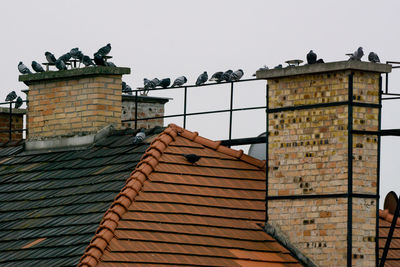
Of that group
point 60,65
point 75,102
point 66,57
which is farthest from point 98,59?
point 66,57

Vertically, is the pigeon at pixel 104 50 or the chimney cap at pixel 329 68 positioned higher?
the pigeon at pixel 104 50

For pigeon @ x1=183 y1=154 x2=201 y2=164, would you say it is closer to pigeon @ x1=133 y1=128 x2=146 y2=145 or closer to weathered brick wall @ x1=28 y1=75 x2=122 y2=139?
pigeon @ x1=133 y1=128 x2=146 y2=145

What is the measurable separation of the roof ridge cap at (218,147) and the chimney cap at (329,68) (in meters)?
1.99

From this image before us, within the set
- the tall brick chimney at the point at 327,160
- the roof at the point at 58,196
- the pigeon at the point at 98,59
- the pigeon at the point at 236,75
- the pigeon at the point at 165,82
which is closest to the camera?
the tall brick chimney at the point at 327,160

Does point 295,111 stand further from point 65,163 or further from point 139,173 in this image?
point 65,163

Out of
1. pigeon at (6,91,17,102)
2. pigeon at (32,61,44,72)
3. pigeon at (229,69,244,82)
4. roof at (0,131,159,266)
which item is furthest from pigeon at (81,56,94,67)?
pigeon at (6,91,17,102)

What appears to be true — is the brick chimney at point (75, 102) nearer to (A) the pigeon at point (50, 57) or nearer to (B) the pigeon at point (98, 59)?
(B) the pigeon at point (98, 59)

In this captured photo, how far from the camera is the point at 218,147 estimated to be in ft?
81.9

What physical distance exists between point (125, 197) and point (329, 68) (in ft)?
12.1

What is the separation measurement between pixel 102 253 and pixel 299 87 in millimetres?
4374

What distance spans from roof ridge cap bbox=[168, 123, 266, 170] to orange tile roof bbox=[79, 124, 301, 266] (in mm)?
17

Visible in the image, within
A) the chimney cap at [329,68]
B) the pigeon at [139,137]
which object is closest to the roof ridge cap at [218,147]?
the pigeon at [139,137]

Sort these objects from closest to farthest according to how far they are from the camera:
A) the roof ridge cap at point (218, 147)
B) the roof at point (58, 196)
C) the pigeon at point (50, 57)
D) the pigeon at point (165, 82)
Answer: the roof at point (58, 196) < the roof ridge cap at point (218, 147) < the pigeon at point (50, 57) < the pigeon at point (165, 82)

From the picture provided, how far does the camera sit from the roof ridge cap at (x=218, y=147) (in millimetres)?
24844
